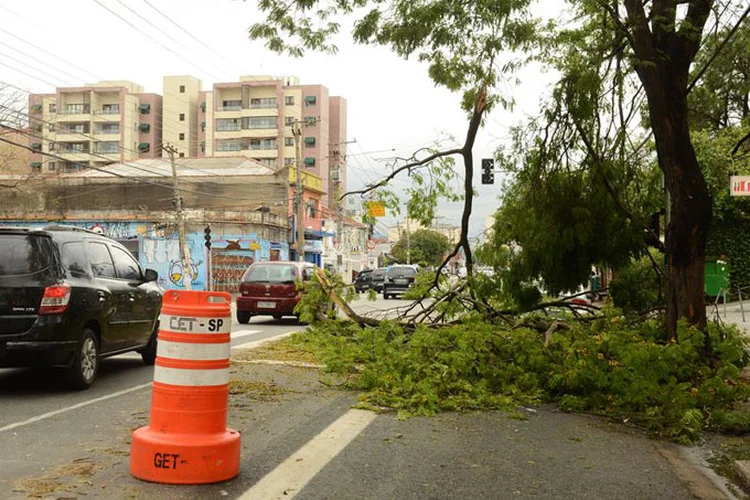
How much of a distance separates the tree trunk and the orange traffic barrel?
659cm

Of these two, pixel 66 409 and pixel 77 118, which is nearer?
pixel 66 409

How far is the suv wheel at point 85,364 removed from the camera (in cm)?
788

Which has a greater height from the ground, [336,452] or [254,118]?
[254,118]

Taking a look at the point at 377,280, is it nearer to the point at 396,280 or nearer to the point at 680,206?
the point at 396,280

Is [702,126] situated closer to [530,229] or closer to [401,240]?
[530,229]

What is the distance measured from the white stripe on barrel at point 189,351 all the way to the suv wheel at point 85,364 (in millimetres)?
3617

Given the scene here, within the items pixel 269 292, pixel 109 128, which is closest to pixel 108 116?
pixel 109 128

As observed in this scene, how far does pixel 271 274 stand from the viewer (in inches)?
750

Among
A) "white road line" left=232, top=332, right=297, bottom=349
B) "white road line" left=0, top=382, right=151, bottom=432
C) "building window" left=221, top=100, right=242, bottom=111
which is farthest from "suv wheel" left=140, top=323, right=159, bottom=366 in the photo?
"building window" left=221, top=100, right=242, bottom=111

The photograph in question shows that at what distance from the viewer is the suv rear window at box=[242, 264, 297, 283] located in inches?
746

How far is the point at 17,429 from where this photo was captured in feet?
19.9

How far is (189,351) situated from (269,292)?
46.5 ft

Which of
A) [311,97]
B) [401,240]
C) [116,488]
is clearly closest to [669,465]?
[116,488]

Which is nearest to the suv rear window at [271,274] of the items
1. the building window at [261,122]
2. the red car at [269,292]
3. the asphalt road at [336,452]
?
the red car at [269,292]
